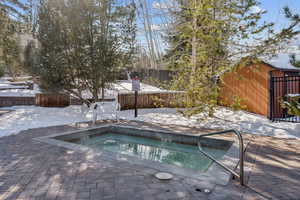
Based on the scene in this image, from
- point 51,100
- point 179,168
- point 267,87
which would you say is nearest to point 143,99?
point 51,100

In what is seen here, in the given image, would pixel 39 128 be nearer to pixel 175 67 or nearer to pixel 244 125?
pixel 175 67

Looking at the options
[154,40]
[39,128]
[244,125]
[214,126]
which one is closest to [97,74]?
[39,128]

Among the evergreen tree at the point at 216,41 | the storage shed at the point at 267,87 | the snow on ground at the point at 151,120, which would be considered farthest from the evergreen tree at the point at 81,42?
the storage shed at the point at 267,87

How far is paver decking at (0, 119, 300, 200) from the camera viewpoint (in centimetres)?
276

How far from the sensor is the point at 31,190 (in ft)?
9.40

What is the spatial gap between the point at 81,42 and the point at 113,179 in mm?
6265

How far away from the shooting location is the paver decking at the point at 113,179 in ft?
9.04

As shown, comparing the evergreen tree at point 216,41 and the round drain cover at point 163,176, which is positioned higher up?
the evergreen tree at point 216,41

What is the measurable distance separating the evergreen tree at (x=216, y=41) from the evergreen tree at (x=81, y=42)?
7.63ft

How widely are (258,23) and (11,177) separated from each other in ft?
22.4

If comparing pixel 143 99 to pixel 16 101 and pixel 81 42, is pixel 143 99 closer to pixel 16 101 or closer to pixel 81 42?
pixel 81 42

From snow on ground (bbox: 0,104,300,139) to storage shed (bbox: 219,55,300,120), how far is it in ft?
1.45

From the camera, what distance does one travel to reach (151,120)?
8109 mm

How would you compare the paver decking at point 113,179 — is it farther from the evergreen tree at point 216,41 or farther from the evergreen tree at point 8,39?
the evergreen tree at point 8,39
